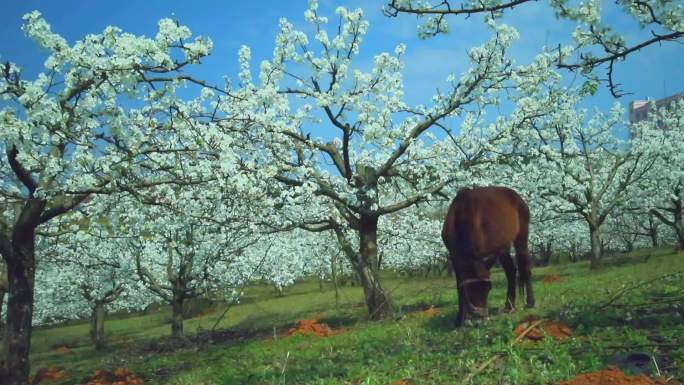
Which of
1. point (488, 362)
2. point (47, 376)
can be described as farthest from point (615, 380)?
point (47, 376)

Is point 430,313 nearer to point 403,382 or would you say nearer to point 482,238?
point 482,238

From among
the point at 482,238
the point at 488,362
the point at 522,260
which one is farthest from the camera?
the point at 522,260

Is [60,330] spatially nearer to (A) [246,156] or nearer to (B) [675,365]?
(A) [246,156]

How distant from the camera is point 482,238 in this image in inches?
449

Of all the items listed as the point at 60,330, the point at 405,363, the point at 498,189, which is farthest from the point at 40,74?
the point at 60,330

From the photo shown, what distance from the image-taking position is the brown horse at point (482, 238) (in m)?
10.6

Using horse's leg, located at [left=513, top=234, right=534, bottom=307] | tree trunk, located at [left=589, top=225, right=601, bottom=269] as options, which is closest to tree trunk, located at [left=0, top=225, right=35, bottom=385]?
horse's leg, located at [left=513, top=234, right=534, bottom=307]

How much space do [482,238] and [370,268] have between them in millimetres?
8702

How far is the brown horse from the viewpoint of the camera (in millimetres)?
10594

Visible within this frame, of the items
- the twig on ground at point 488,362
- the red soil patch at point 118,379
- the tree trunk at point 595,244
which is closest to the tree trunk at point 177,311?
the red soil patch at point 118,379

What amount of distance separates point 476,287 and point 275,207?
10.1m

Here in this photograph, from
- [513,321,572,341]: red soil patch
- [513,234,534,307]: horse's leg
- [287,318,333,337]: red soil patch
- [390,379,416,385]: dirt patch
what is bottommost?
[287,318,333,337]: red soil patch

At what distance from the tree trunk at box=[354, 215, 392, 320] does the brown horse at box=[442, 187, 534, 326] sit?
6.65 meters

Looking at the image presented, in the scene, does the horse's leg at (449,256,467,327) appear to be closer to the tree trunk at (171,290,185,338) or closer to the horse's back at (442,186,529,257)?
the horse's back at (442,186,529,257)
